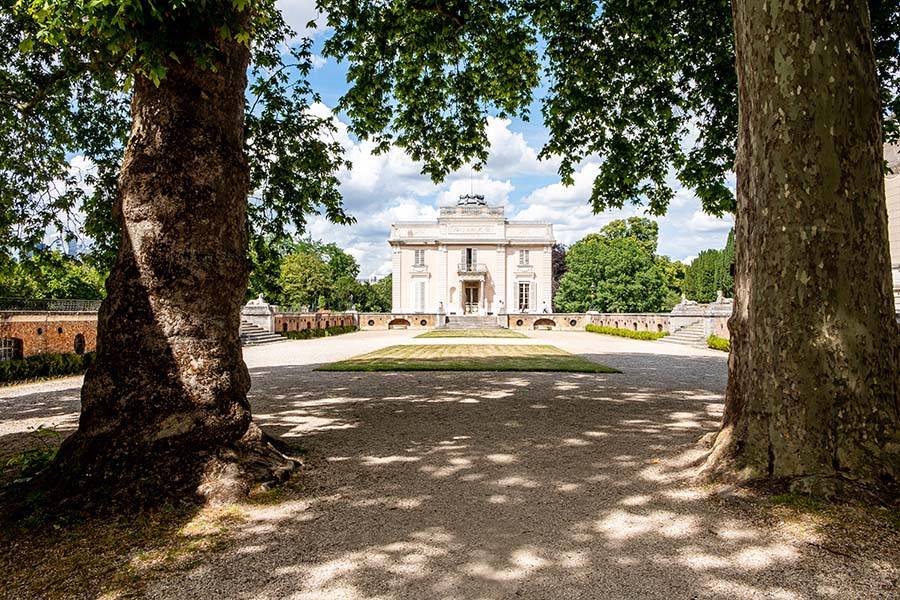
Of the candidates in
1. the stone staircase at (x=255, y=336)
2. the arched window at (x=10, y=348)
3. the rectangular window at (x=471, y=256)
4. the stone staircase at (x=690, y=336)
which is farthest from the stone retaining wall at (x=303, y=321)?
the stone staircase at (x=690, y=336)

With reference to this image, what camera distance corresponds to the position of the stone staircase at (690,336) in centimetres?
2341

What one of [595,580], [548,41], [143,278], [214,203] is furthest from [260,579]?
[548,41]

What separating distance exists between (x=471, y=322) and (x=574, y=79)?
114ft

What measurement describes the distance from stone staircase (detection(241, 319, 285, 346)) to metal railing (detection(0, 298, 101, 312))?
581 centimetres

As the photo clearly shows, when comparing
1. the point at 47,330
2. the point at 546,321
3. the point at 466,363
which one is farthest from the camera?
the point at 546,321

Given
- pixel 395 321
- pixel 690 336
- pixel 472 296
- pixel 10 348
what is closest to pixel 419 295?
pixel 472 296

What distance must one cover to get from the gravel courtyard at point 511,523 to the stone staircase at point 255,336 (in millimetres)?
16971

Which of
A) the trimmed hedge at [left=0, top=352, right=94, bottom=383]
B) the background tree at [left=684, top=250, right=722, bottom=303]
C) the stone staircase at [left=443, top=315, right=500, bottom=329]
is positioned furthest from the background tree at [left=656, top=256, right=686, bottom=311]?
the trimmed hedge at [left=0, top=352, right=94, bottom=383]

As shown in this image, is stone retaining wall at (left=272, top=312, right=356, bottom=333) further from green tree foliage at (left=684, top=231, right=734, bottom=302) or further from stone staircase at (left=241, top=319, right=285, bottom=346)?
green tree foliage at (left=684, top=231, right=734, bottom=302)

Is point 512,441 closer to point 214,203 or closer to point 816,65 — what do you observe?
point 214,203

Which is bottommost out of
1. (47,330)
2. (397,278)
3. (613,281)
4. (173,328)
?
(47,330)

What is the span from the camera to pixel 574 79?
392 inches

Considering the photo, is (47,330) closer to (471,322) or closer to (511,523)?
(511,523)

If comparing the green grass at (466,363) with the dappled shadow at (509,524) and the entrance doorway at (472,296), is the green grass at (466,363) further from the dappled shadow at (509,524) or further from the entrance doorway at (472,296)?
the entrance doorway at (472,296)
